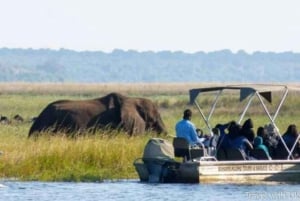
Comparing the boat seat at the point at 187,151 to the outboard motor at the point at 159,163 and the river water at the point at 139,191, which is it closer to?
the outboard motor at the point at 159,163

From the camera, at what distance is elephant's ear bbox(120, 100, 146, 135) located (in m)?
34.7

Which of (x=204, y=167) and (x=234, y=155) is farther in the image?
(x=234, y=155)

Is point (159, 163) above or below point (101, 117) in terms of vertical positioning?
A: below

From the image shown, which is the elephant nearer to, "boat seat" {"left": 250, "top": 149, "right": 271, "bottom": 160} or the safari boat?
the safari boat

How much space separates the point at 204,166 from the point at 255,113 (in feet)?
75.7

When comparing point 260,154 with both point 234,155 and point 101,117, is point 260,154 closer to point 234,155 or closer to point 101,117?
point 234,155

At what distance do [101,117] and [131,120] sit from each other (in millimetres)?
790

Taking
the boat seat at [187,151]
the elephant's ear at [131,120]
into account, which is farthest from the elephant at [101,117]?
the boat seat at [187,151]

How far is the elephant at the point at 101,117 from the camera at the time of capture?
113ft

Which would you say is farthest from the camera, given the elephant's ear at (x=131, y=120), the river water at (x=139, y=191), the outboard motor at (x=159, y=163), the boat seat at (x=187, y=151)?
the elephant's ear at (x=131, y=120)

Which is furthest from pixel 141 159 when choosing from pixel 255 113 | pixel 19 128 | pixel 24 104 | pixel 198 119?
pixel 24 104

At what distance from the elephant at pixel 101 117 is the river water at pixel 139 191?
27.4ft

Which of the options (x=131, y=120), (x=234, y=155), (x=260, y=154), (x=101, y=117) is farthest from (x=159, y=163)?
(x=101, y=117)

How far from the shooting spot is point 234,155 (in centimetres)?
2559
